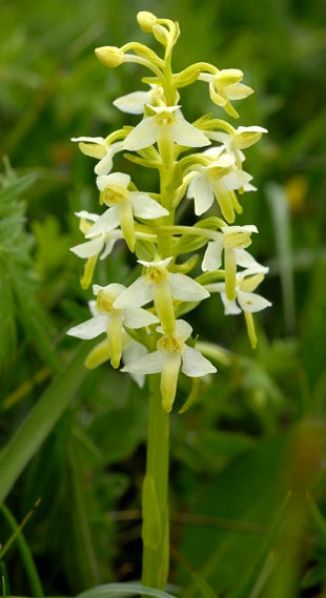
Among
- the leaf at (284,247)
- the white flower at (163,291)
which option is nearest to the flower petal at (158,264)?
the white flower at (163,291)

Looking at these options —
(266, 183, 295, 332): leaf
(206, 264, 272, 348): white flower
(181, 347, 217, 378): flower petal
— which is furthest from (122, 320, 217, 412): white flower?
(266, 183, 295, 332): leaf

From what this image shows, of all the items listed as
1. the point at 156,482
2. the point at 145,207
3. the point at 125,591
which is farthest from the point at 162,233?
the point at 125,591

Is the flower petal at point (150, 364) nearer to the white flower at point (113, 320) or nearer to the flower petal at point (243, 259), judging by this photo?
the white flower at point (113, 320)

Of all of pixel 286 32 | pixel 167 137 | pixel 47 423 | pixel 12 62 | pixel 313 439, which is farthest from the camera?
pixel 286 32

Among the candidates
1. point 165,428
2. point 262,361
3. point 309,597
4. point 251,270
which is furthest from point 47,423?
point 262,361

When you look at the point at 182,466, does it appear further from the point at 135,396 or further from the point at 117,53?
the point at 117,53
